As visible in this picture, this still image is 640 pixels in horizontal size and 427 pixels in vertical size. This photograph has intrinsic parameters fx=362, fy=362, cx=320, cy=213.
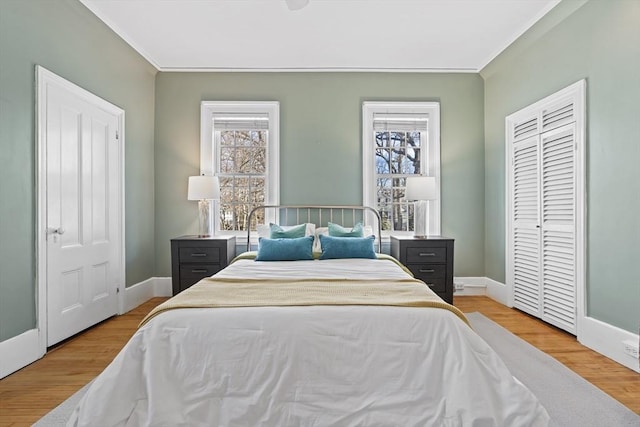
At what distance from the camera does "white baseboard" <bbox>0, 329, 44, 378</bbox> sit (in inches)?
96.7

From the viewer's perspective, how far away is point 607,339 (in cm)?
281

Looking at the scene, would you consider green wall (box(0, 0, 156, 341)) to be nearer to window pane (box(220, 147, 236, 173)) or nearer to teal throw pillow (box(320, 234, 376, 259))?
window pane (box(220, 147, 236, 173))

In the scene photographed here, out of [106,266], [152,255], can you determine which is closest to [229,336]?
[106,266]

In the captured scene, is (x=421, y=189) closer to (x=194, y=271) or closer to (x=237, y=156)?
(x=237, y=156)

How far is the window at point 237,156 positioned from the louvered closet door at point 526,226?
290 cm

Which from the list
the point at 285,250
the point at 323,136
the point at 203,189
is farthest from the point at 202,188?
the point at 323,136

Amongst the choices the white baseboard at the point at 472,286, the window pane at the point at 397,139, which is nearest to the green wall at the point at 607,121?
the window pane at the point at 397,139

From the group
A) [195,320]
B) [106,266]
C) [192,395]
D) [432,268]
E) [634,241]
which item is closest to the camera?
[192,395]

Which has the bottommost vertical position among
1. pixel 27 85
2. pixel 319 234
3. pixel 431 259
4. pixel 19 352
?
pixel 19 352

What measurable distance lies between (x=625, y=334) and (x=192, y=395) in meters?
3.00

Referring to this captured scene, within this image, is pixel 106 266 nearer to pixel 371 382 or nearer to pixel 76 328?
pixel 76 328

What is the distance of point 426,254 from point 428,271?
0.63 ft

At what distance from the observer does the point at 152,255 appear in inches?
182

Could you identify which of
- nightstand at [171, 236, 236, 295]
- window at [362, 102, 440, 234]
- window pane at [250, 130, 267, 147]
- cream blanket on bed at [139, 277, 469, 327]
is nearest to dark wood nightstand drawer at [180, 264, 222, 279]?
nightstand at [171, 236, 236, 295]
